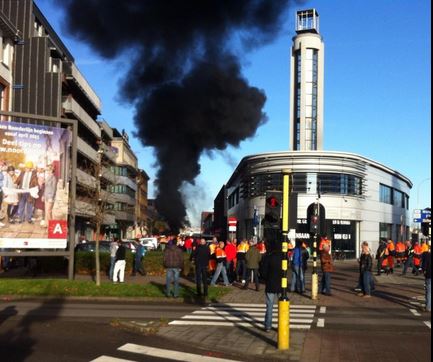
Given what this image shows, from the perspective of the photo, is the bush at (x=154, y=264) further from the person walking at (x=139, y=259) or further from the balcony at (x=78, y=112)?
the balcony at (x=78, y=112)

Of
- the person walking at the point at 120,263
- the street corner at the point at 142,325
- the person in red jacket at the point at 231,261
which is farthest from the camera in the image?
the person in red jacket at the point at 231,261

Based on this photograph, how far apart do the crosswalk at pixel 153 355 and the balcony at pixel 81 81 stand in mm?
43874

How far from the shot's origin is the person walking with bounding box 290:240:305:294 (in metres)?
17.5

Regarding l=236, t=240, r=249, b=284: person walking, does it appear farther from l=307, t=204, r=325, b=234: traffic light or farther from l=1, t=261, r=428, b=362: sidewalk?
l=1, t=261, r=428, b=362: sidewalk

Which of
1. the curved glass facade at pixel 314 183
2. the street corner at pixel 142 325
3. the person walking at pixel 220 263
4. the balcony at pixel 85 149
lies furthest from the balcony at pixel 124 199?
the street corner at pixel 142 325

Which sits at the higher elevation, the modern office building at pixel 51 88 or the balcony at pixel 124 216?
the modern office building at pixel 51 88

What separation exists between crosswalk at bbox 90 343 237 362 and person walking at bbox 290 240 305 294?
958 cm

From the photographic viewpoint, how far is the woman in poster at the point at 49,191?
1825cm

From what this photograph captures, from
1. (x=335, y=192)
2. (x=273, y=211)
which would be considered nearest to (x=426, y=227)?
(x=273, y=211)

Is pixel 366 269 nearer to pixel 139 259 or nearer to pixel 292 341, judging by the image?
pixel 292 341

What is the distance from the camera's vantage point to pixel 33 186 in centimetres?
1806

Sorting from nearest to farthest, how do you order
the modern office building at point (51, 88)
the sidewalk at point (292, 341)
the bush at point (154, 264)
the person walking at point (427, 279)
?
the sidewalk at point (292, 341)
the person walking at point (427, 279)
the bush at point (154, 264)
the modern office building at point (51, 88)

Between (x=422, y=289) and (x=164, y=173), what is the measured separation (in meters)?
19.9

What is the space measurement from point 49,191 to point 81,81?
38265mm
